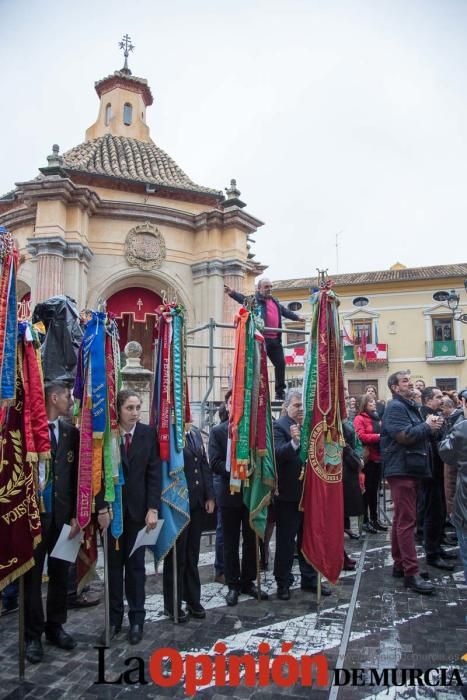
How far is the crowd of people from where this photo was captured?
151 inches

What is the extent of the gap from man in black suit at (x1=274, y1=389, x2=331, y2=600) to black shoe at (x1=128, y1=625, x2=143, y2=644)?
1.51m

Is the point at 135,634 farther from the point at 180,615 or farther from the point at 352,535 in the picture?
the point at 352,535

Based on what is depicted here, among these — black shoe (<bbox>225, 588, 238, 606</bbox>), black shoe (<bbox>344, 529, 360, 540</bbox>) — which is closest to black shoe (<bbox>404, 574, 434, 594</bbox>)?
black shoe (<bbox>225, 588, 238, 606</bbox>)

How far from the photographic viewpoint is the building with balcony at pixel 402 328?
2720 centimetres

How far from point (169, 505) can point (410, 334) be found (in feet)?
86.0

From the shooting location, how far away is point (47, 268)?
10820mm

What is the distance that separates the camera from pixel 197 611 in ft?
14.0

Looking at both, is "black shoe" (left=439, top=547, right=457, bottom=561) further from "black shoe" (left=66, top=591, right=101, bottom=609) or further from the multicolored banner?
"black shoe" (left=66, top=591, right=101, bottom=609)

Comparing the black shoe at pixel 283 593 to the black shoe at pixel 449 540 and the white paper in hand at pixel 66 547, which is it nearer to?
the white paper in hand at pixel 66 547

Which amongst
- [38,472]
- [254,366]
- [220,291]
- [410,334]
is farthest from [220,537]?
[410,334]

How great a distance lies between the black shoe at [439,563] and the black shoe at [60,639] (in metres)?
4.03

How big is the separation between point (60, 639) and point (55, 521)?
0.88 m

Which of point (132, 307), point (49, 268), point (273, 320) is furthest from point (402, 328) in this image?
point (273, 320)

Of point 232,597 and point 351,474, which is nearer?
point 232,597
